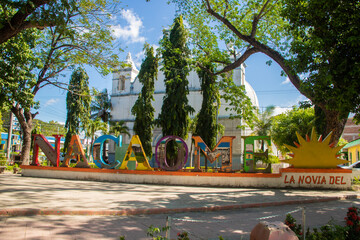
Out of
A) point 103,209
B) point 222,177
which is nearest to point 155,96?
point 222,177

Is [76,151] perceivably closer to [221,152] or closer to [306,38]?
[221,152]

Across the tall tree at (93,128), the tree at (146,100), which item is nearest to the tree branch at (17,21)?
the tree at (146,100)

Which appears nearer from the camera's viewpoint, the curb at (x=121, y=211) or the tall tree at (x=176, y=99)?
the curb at (x=121, y=211)

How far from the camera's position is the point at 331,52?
10.4m

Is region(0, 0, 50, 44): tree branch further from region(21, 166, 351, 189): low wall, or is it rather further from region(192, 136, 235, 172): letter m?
region(21, 166, 351, 189): low wall

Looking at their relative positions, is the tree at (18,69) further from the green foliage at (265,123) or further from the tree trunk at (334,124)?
the green foliage at (265,123)

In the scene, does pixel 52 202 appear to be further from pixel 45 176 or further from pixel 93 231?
pixel 45 176

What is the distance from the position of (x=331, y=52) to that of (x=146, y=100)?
20587mm

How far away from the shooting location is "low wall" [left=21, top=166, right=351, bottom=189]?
13500mm

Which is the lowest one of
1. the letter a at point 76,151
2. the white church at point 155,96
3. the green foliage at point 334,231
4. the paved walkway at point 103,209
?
the paved walkway at point 103,209

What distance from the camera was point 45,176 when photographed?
17562 mm

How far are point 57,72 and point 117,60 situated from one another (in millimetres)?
7443

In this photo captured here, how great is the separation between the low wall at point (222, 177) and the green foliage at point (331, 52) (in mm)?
4285

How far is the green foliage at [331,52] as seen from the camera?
29.5 feet
